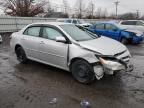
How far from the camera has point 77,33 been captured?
635 cm

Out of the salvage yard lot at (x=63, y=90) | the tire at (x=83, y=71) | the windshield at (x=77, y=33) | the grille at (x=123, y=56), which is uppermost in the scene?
the windshield at (x=77, y=33)

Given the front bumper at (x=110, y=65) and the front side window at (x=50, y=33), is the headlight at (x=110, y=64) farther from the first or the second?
the front side window at (x=50, y=33)

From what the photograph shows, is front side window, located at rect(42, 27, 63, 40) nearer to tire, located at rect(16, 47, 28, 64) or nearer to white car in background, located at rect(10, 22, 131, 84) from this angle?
white car in background, located at rect(10, 22, 131, 84)

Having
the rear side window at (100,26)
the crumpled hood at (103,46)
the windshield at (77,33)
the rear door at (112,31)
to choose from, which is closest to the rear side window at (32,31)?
the windshield at (77,33)

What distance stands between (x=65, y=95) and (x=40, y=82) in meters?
1.14

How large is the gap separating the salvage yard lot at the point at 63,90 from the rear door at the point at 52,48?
17.4 inches

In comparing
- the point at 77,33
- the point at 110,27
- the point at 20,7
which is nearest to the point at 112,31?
the point at 110,27

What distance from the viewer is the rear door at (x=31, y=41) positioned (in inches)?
269

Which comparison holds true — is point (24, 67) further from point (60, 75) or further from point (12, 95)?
point (12, 95)

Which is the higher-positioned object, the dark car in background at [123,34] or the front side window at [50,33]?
the front side window at [50,33]

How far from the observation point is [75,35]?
6.13 m

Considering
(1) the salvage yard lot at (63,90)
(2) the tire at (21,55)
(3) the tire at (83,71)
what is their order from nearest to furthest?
(1) the salvage yard lot at (63,90) < (3) the tire at (83,71) < (2) the tire at (21,55)

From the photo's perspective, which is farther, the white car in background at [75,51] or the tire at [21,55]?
the tire at [21,55]

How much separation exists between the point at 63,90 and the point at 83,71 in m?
0.73
